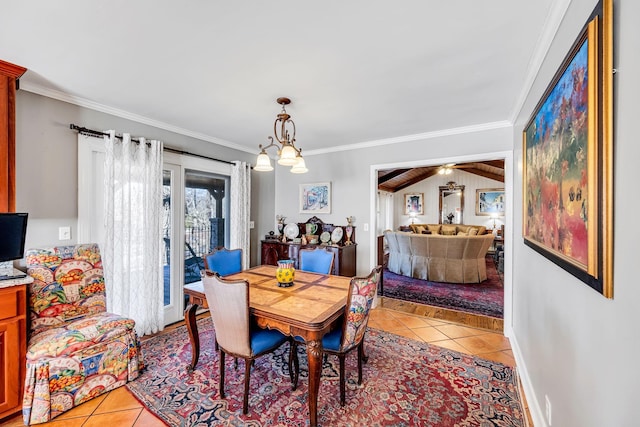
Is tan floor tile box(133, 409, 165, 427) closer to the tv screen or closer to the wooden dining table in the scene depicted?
the wooden dining table

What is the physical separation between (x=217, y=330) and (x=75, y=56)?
7.10 feet

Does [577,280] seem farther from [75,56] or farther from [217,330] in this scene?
[75,56]

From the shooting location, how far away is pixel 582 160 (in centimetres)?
108

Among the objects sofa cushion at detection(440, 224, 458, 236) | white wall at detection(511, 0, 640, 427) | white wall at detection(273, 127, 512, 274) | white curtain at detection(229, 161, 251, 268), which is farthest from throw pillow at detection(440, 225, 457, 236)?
white wall at detection(511, 0, 640, 427)

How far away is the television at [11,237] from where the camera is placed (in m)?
1.90

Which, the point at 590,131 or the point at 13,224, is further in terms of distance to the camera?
the point at 13,224

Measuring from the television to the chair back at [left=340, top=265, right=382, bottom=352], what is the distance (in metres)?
2.36

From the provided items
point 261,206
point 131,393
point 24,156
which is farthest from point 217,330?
point 261,206

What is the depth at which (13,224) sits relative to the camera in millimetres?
1940

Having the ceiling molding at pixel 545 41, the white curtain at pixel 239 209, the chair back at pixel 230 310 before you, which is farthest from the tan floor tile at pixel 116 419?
the ceiling molding at pixel 545 41

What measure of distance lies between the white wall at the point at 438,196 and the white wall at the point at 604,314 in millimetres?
7763

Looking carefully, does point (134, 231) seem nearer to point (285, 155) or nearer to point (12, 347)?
point (12, 347)

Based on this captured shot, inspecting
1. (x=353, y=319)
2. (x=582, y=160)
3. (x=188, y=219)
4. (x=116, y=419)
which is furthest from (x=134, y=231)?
(x=582, y=160)

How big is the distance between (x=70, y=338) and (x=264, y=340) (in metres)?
1.39
